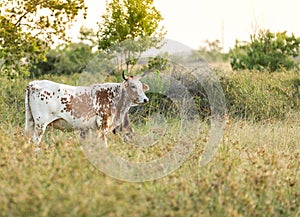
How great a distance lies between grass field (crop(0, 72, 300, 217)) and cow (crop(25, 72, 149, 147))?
1.98 metres

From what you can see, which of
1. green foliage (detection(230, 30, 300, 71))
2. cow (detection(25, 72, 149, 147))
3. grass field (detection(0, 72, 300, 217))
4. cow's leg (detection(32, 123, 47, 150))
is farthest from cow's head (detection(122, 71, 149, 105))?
green foliage (detection(230, 30, 300, 71))

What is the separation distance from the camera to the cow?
9.02 metres

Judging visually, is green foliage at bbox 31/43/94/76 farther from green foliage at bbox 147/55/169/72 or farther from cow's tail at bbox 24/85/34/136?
cow's tail at bbox 24/85/34/136

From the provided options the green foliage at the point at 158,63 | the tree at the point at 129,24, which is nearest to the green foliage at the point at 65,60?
the tree at the point at 129,24

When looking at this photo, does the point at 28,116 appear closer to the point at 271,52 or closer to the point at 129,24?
the point at 129,24

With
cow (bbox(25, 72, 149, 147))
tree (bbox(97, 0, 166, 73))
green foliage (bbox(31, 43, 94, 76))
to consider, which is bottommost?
green foliage (bbox(31, 43, 94, 76))

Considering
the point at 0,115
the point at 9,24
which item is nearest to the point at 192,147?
the point at 0,115

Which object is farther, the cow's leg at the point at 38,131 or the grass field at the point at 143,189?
the cow's leg at the point at 38,131

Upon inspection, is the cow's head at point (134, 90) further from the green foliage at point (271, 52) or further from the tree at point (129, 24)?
the green foliage at point (271, 52)

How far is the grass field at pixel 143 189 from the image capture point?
15.8ft

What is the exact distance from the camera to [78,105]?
918 cm

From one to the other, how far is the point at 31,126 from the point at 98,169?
12.1 ft

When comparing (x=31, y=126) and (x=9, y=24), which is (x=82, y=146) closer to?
(x=31, y=126)

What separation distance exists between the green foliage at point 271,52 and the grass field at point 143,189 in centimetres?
1466
